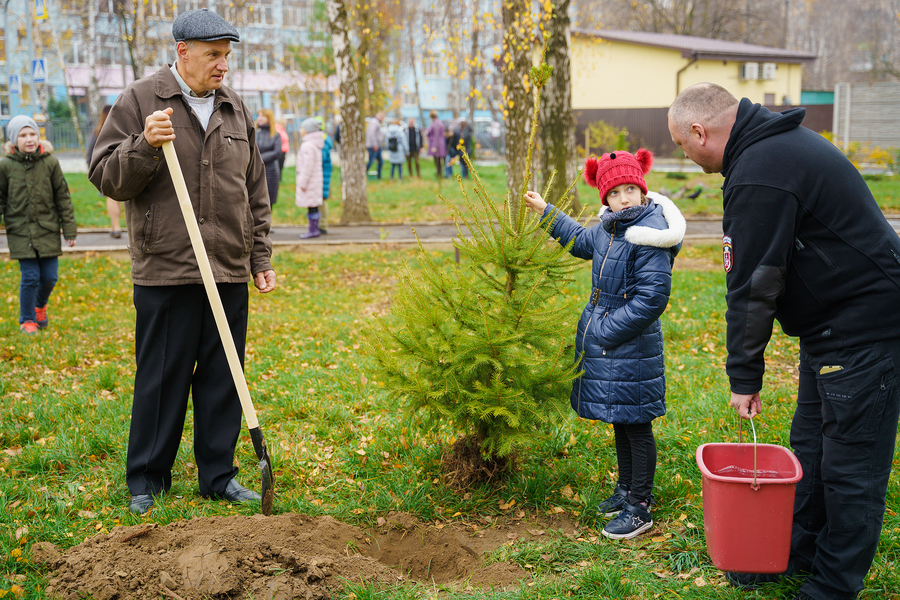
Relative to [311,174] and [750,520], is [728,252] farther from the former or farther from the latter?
[311,174]

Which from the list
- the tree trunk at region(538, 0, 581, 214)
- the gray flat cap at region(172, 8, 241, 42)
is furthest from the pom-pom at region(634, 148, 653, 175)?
the tree trunk at region(538, 0, 581, 214)

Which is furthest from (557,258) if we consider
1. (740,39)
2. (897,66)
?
(897,66)

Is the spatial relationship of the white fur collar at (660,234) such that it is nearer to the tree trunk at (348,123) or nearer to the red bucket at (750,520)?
the red bucket at (750,520)

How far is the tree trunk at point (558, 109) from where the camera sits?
9.81m

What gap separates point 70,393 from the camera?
546 cm

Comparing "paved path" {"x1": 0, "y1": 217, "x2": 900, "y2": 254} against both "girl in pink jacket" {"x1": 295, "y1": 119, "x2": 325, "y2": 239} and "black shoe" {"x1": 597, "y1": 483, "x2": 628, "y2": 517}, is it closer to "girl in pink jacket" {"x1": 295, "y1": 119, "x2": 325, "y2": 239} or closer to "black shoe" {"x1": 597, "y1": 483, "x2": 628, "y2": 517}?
"girl in pink jacket" {"x1": 295, "y1": 119, "x2": 325, "y2": 239}

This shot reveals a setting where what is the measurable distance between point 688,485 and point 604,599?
1.16 metres

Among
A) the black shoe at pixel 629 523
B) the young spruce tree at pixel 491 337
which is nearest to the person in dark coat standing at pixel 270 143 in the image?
the young spruce tree at pixel 491 337

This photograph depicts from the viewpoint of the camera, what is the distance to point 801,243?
2.71 metres

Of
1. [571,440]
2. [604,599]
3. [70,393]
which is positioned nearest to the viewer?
[604,599]

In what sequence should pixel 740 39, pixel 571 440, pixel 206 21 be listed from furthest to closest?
pixel 740 39 → pixel 571 440 → pixel 206 21

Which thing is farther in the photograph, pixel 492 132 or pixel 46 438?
pixel 492 132

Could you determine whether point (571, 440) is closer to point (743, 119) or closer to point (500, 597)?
point (500, 597)

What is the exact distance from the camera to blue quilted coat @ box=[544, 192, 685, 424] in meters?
3.33
